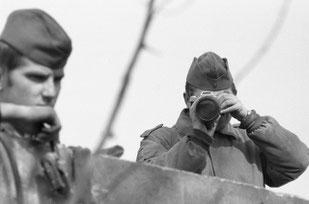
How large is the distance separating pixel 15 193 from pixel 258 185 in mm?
2315

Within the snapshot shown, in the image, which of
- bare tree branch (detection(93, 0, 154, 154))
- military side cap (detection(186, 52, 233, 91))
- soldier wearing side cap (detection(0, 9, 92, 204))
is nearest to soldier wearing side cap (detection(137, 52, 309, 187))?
military side cap (detection(186, 52, 233, 91))

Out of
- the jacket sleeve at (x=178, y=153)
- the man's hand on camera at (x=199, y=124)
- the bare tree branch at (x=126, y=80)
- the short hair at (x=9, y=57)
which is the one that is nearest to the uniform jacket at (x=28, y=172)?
the short hair at (x=9, y=57)

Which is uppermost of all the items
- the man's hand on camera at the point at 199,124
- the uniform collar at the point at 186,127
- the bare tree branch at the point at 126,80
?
the bare tree branch at the point at 126,80

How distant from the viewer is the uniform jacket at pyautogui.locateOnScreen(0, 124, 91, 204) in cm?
Answer: 437

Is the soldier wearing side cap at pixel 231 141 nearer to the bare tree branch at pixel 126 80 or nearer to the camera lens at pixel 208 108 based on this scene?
the camera lens at pixel 208 108

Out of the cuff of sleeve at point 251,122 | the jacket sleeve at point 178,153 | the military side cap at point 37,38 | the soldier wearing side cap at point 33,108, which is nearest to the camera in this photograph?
the soldier wearing side cap at point 33,108

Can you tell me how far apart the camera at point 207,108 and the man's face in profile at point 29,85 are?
1.66 meters

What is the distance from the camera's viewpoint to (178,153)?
5.98m

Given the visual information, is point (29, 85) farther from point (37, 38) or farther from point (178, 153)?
point (178, 153)

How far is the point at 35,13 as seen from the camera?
4566mm

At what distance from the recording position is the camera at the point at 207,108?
607cm

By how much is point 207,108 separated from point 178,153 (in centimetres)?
29

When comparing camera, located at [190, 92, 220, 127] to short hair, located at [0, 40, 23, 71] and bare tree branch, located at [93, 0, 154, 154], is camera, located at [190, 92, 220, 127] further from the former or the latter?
bare tree branch, located at [93, 0, 154, 154]

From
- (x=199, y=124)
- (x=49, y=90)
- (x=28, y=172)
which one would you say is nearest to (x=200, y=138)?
(x=199, y=124)
